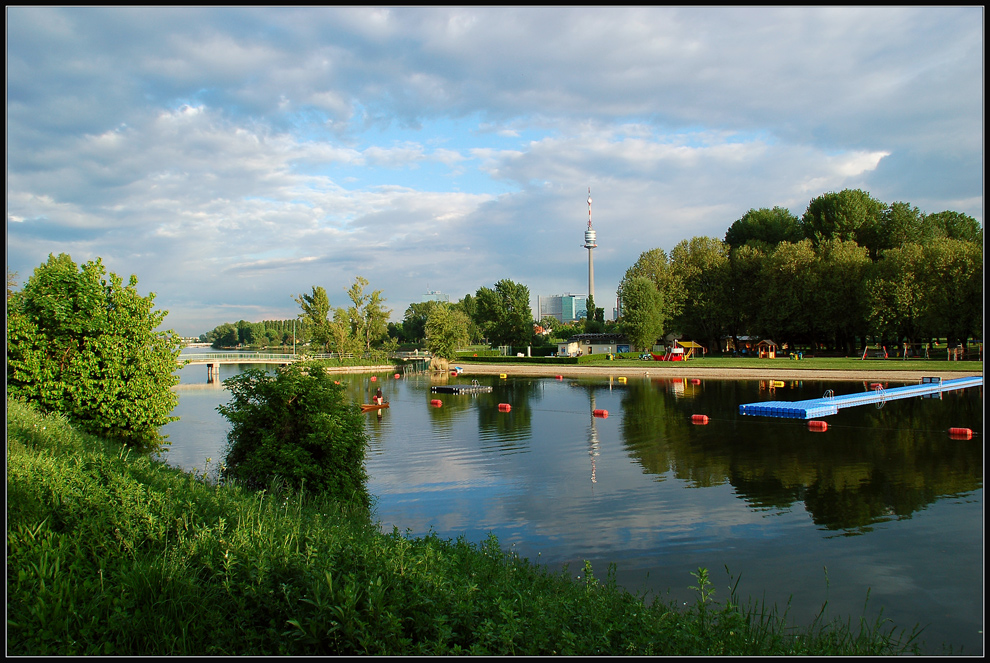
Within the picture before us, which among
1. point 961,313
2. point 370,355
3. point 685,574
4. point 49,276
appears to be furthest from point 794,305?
point 49,276

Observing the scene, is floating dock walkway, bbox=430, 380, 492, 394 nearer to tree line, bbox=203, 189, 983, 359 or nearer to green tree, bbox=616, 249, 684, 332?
tree line, bbox=203, 189, 983, 359

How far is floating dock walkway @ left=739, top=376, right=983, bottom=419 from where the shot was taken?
2689 cm

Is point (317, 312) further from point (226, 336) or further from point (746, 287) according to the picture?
point (226, 336)

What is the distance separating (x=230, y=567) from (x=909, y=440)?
23984 mm

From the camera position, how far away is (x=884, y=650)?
570cm

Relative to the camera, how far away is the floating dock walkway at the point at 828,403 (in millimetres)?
26891

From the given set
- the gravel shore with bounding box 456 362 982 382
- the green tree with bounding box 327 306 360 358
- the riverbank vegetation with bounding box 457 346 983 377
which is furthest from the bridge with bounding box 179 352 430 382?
the gravel shore with bounding box 456 362 982 382

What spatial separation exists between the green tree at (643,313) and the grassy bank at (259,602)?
59625mm

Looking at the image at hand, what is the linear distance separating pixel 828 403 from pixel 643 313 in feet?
119

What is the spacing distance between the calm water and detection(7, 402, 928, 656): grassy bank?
375 cm

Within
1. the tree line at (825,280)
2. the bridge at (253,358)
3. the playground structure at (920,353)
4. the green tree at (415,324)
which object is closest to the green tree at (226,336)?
the green tree at (415,324)

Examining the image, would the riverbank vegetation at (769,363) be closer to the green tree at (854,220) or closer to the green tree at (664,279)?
the green tree at (664,279)

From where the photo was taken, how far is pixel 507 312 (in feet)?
272

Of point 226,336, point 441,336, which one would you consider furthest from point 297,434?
point 226,336
